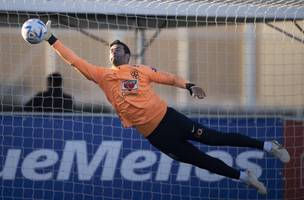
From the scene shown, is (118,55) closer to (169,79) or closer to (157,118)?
(169,79)

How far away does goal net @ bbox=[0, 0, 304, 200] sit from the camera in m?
Answer: 10.1

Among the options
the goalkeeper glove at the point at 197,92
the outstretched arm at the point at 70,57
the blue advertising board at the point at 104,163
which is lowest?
the blue advertising board at the point at 104,163

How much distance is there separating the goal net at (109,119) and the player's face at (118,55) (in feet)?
2.97

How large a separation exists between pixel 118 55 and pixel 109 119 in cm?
171

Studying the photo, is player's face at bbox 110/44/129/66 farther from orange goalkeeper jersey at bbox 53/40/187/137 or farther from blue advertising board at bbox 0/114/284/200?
blue advertising board at bbox 0/114/284/200

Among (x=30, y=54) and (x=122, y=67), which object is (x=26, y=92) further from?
(x=122, y=67)

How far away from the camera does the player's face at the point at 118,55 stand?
8.73 metres

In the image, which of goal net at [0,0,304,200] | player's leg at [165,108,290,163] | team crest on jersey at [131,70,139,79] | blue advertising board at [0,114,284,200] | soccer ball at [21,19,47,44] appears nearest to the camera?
soccer ball at [21,19,47,44]

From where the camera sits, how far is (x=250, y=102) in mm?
11461

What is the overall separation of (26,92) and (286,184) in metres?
3.00

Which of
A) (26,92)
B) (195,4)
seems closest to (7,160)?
(26,92)

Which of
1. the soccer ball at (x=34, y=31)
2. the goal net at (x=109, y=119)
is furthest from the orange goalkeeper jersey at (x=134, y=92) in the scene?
the goal net at (x=109, y=119)

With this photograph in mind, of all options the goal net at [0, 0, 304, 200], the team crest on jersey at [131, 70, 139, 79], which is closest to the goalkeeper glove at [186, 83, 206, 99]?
the team crest on jersey at [131, 70, 139, 79]

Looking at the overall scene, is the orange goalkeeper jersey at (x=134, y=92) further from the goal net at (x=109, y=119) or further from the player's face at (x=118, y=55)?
the goal net at (x=109, y=119)
